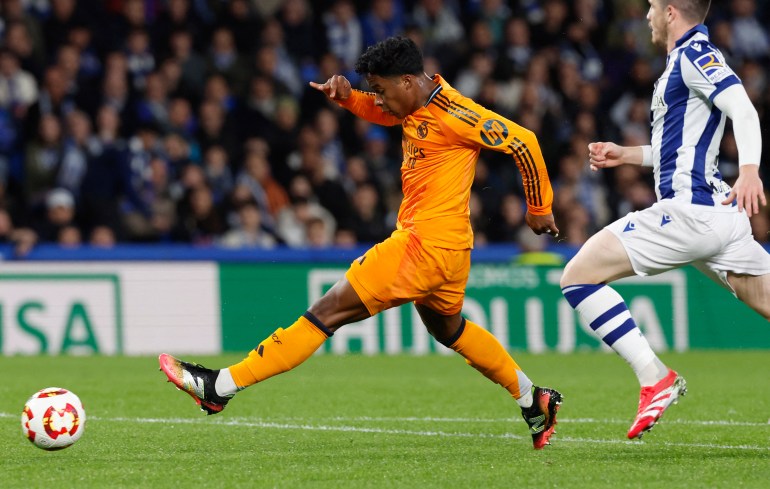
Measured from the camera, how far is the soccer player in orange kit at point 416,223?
21.1ft

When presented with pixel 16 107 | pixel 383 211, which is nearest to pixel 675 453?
pixel 383 211

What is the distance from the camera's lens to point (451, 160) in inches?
258

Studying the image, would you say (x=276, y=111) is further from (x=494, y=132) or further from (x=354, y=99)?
(x=494, y=132)

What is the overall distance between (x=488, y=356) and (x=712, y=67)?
1844mm

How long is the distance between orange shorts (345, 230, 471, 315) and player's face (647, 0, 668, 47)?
141cm

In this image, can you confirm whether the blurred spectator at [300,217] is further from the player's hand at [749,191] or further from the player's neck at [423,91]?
the player's hand at [749,191]

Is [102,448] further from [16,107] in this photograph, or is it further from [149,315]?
[16,107]

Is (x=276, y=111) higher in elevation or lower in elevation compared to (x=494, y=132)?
higher

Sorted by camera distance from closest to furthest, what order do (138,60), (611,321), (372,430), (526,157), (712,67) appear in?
(712,67), (611,321), (526,157), (372,430), (138,60)

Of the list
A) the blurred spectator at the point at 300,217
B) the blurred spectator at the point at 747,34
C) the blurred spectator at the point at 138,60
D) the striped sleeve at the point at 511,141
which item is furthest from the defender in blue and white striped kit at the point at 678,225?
the blurred spectator at the point at 747,34

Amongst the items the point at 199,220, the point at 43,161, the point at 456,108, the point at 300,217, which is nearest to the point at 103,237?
the point at 199,220

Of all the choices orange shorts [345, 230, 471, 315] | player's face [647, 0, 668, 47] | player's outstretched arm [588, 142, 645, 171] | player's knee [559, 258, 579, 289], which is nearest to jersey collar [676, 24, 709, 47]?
player's face [647, 0, 668, 47]

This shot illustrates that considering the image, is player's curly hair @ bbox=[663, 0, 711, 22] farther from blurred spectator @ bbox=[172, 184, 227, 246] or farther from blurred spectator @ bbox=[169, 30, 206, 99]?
blurred spectator @ bbox=[169, 30, 206, 99]

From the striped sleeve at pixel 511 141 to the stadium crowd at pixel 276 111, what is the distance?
7.67m
